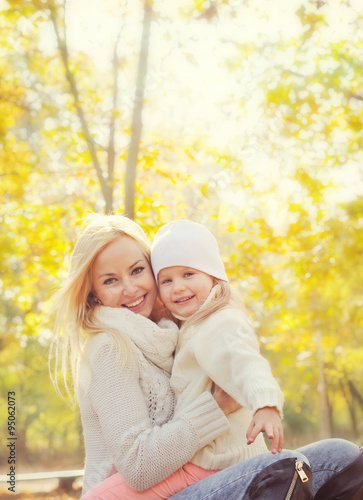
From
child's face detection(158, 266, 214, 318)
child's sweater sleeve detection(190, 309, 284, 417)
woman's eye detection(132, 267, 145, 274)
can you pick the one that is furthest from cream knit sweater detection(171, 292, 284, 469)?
woman's eye detection(132, 267, 145, 274)

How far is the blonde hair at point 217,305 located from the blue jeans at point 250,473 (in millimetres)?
602

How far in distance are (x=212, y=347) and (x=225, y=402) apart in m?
0.21

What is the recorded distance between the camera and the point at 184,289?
241 centimetres

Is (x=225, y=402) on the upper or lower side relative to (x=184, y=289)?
lower

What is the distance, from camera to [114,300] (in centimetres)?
246

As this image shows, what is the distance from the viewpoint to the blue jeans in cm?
183

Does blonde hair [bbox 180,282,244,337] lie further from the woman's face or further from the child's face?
the woman's face

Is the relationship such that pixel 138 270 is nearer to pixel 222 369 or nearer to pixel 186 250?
pixel 186 250

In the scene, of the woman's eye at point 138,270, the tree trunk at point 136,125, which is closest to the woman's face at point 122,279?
the woman's eye at point 138,270

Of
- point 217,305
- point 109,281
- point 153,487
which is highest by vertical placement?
point 109,281

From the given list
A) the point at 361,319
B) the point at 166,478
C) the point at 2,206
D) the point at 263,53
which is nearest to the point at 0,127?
the point at 2,206

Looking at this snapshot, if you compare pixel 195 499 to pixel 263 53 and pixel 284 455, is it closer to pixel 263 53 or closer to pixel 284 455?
pixel 284 455

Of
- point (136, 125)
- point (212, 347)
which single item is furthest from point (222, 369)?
point (136, 125)

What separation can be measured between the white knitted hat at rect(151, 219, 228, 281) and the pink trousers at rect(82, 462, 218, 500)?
0.80 metres
